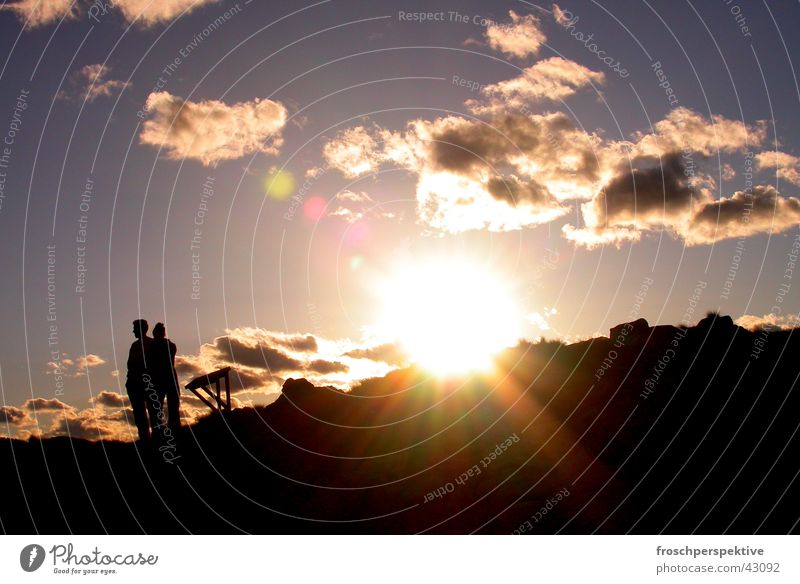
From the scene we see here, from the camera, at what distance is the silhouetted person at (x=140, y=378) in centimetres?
2230

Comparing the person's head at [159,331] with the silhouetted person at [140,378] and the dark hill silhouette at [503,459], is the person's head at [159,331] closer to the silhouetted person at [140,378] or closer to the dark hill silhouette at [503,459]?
the silhouetted person at [140,378]

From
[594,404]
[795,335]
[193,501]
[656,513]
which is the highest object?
[795,335]

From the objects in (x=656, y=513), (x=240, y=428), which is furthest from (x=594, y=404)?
(x=240, y=428)

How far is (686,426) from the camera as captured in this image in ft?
76.9

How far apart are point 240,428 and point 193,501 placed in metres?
5.52

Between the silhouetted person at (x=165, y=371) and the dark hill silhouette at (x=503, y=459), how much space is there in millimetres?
1761

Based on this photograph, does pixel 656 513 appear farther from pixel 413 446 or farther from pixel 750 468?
pixel 413 446
